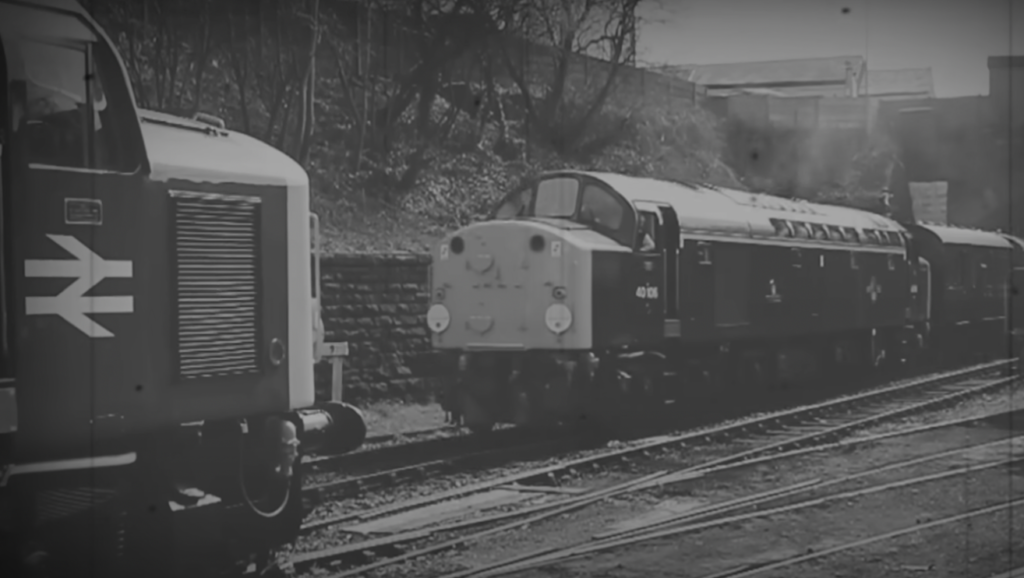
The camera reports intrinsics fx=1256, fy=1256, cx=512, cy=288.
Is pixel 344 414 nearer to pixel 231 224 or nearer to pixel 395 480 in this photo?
pixel 395 480

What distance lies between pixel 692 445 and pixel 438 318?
4.32 feet

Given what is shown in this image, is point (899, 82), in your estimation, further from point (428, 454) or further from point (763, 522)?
point (428, 454)

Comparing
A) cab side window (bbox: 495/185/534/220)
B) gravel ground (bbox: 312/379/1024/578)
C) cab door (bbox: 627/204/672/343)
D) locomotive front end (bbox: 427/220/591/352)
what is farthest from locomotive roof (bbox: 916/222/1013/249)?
cab side window (bbox: 495/185/534/220)

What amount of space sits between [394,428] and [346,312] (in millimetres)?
587

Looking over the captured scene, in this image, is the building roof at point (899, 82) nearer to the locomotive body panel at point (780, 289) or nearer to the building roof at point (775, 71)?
the building roof at point (775, 71)

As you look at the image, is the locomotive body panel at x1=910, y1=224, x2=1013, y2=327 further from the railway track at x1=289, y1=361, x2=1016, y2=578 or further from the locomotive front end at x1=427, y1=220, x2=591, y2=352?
the locomotive front end at x1=427, y1=220, x2=591, y2=352

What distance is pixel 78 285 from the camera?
3686mm

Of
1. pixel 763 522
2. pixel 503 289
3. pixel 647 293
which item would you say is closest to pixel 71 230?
pixel 503 289

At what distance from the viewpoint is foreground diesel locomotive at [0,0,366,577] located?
3.66 metres

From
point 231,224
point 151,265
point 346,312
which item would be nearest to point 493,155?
point 346,312

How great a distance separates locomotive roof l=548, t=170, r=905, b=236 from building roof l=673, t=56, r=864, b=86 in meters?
0.47

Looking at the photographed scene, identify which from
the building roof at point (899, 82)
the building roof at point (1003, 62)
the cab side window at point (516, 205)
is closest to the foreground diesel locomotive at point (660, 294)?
the cab side window at point (516, 205)

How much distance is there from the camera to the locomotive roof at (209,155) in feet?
12.8

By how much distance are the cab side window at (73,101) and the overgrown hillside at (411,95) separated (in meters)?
0.16
